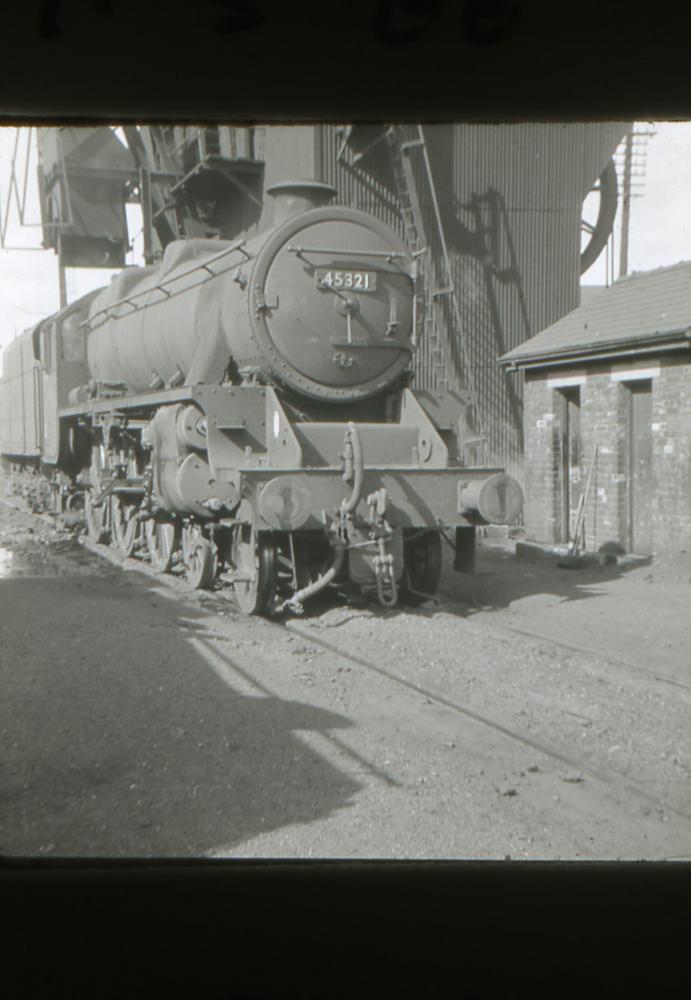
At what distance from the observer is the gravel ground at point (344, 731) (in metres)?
4.29

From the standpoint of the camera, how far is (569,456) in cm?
1501

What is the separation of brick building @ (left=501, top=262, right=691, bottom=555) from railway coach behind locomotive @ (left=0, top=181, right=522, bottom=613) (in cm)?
384

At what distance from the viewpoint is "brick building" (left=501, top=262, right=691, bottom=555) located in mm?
12578

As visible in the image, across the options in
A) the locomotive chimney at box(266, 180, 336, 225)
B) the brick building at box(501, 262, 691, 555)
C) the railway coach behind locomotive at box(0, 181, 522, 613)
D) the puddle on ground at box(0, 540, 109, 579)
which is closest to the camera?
the railway coach behind locomotive at box(0, 181, 522, 613)

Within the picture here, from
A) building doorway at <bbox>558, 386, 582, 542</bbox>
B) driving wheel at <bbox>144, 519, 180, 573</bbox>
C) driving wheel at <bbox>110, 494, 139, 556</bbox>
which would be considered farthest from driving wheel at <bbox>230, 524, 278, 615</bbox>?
building doorway at <bbox>558, 386, 582, 542</bbox>

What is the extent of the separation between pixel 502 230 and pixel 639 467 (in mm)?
7591

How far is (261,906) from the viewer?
2318 millimetres

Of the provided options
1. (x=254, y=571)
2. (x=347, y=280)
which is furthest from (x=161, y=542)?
(x=347, y=280)

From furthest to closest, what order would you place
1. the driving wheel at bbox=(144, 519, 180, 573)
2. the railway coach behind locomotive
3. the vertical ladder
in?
the vertical ladder, the driving wheel at bbox=(144, 519, 180, 573), the railway coach behind locomotive

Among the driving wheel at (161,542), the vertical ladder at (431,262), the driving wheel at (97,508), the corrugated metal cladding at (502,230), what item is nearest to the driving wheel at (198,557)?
the driving wheel at (161,542)

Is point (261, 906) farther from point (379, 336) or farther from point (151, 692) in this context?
point (379, 336)

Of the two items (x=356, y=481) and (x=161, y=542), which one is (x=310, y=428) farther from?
(x=161, y=542)

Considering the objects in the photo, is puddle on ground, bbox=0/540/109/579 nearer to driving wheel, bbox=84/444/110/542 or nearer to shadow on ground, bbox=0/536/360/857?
driving wheel, bbox=84/444/110/542
